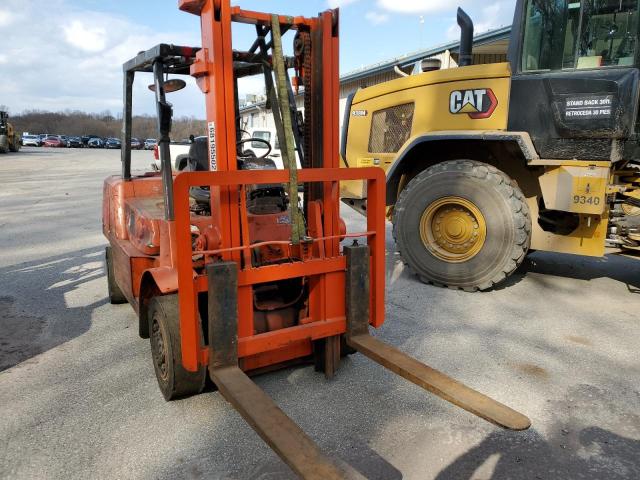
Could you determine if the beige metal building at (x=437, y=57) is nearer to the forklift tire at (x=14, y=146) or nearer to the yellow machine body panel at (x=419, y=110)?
the yellow machine body panel at (x=419, y=110)

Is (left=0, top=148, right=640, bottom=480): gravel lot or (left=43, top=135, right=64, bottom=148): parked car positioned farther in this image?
(left=43, top=135, right=64, bottom=148): parked car

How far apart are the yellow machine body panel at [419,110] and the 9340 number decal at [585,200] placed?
1.06 m

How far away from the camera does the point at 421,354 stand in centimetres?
392

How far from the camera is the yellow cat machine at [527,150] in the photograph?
15.5 ft

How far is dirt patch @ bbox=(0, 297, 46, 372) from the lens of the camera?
12.8ft

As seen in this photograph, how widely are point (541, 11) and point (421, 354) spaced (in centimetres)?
372

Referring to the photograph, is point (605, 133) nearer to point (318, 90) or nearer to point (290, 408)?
point (318, 90)

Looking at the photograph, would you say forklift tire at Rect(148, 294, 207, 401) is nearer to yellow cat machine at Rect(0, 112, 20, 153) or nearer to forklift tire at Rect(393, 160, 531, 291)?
forklift tire at Rect(393, 160, 531, 291)

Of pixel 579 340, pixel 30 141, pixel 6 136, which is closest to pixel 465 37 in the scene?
pixel 579 340

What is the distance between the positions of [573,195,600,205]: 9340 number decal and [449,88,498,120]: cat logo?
127 centimetres

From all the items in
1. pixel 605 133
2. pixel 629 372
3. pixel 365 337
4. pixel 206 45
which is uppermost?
pixel 206 45

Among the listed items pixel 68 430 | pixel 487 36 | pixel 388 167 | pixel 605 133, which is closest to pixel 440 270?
pixel 388 167

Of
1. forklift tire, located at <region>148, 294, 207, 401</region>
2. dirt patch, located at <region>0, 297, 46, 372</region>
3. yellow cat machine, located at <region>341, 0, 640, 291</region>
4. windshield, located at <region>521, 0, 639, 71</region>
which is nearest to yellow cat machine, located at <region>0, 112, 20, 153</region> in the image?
dirt patch, located at <region>0, 297, 46, 372</region>

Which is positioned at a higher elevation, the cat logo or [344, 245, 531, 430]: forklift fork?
the cat logo
